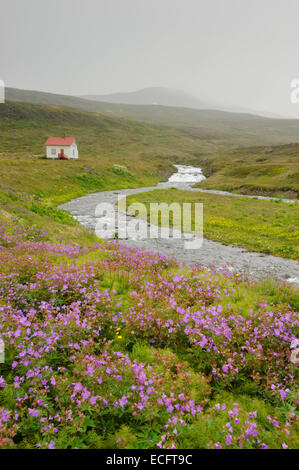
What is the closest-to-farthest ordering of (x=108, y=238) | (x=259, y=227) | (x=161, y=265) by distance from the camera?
(x=161, y=265) < (x=108, y=238) < (x=259, y=227)

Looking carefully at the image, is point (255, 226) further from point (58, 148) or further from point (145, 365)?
point (58, 148)

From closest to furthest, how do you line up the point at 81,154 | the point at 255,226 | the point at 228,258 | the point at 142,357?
the point at 142,357 → the point at 228,258 → the point at 255,226 → the point at 81,154

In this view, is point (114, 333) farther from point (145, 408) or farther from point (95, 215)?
point (95, 215)

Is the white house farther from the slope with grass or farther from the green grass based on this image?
the slope with grass

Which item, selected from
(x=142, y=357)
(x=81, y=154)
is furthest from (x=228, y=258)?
(x=81, y=154)

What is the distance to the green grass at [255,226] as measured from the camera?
61.3 feet

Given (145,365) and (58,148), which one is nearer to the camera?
(145,365)

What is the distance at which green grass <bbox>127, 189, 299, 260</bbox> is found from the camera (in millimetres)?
18672

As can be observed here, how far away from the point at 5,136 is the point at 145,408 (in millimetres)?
147969

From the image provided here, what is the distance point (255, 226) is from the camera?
79.2 feet

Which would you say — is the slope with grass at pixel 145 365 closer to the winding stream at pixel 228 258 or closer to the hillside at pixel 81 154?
the winding stream at pixel 228 258
